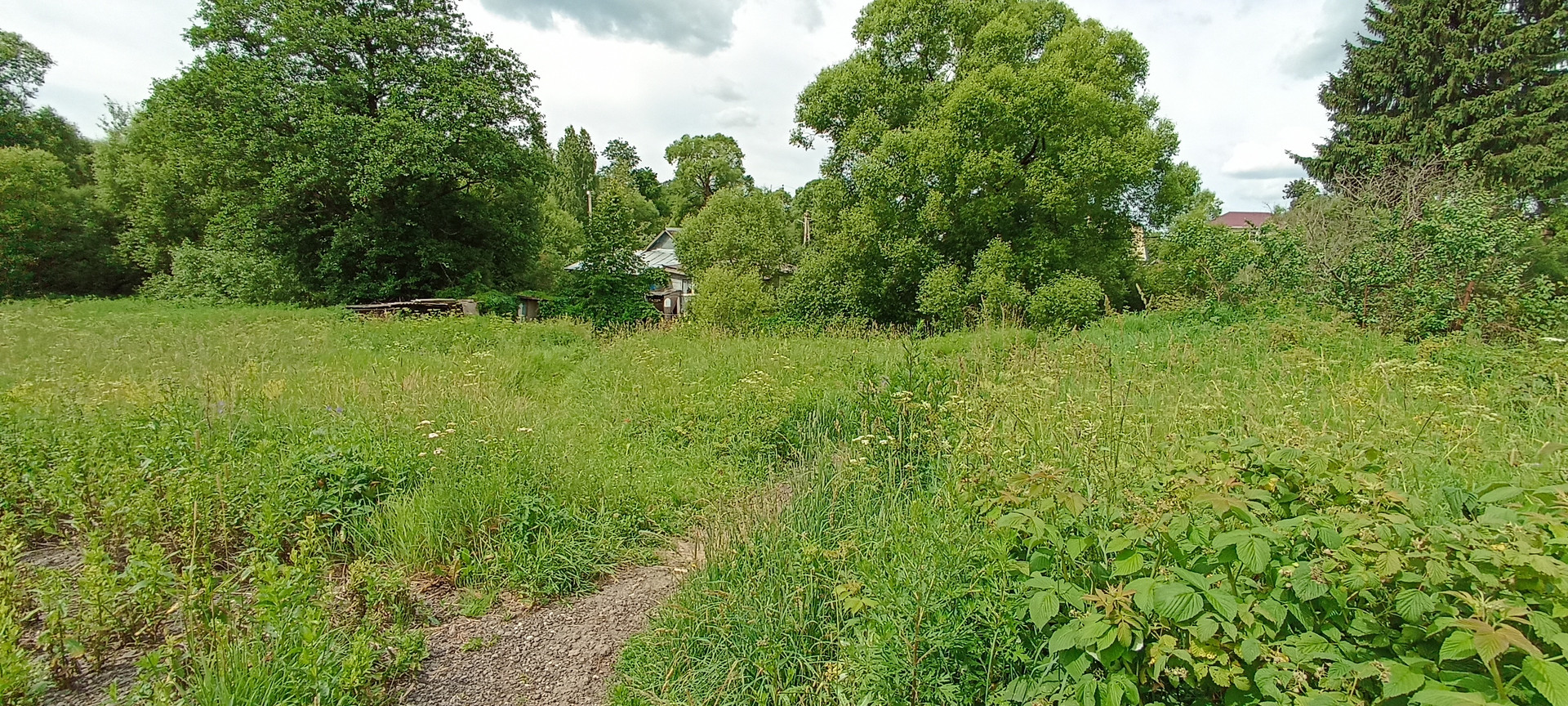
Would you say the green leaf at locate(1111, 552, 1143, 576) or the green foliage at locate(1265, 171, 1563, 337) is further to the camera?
the green foliage at locate(1265, 171, 1563, 337)

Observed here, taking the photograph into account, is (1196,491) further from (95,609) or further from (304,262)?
(304,262)

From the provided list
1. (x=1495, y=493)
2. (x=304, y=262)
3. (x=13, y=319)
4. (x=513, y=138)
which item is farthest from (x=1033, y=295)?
(x=304, y=262)

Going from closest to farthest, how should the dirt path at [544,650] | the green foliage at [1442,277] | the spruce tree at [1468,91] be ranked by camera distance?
the dirt path at [544,650] < the green foliage at [1442,277] < the spruce tree at [1468,91]

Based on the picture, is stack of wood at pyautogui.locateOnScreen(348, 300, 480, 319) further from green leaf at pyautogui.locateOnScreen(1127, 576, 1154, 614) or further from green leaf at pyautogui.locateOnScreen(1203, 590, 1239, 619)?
green leaf at pyautogui.locateOnScreen(1203, 590, 1239, 619)

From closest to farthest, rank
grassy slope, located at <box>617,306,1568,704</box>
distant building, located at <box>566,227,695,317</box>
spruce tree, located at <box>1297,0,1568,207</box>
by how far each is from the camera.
A: grassy slope, located at <box>617,306,1568,704</box>
spruce tree, located at <box>1297,0,1568,207</box>
distant building, located at <box>566,227,695,317</box>

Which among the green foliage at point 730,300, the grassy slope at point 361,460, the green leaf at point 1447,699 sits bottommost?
the grassy slope at point 361,460

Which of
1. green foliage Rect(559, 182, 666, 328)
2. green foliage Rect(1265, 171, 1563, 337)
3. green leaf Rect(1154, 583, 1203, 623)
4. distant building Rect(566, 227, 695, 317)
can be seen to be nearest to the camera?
green leaf Rect(1154, 583, 1203, 623)

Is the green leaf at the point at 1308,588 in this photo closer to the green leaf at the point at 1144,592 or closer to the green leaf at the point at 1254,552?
the green leaf at the point at 1254,552

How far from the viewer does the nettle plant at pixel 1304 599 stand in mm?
1282

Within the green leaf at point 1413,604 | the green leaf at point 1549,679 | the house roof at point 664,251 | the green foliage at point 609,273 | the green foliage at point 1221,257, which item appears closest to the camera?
the green leaf at point 1549,679

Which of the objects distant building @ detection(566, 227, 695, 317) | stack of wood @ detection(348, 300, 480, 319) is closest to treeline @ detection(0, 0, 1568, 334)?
stack of wood @ detection(348, 300, 480, 319)

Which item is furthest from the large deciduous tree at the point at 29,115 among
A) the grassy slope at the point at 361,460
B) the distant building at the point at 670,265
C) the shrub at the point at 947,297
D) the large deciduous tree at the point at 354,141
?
the shrub at the point at 947,297

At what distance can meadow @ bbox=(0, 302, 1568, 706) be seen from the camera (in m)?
1.51

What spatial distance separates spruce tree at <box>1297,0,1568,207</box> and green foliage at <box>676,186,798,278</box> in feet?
59.5
